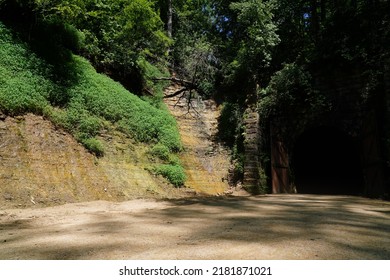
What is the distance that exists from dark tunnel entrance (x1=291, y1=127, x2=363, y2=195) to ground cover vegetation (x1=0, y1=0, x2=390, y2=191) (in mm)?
4059

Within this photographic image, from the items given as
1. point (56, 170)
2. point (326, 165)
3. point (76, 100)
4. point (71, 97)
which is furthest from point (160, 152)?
point (326, 165)

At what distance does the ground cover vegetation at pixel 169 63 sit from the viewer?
447 inches

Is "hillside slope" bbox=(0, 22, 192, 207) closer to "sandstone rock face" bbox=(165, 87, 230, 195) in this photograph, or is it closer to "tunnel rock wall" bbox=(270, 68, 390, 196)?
"sandstone rock face" bbox=(165, 87, 230, 195)

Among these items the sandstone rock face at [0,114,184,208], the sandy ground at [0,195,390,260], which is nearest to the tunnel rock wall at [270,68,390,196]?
the sandstone rock face at [0,114,184,208]

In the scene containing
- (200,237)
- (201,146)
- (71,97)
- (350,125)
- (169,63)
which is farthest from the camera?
(169,63)

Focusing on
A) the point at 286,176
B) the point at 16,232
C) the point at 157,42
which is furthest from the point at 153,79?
the point at 16,232

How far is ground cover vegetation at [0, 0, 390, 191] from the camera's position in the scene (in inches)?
447

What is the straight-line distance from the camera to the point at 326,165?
1817 cm

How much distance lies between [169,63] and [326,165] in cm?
1125

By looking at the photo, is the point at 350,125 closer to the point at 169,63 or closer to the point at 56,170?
the point at 56,170

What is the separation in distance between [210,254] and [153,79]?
16578 mm

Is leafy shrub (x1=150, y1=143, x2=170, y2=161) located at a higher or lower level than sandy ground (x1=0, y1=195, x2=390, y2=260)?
higher

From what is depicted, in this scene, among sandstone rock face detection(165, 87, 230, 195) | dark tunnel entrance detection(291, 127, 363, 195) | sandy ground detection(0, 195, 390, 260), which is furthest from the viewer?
dark tunnel entrance detection(291, 127, 363, 195)

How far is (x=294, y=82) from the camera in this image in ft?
44.4
